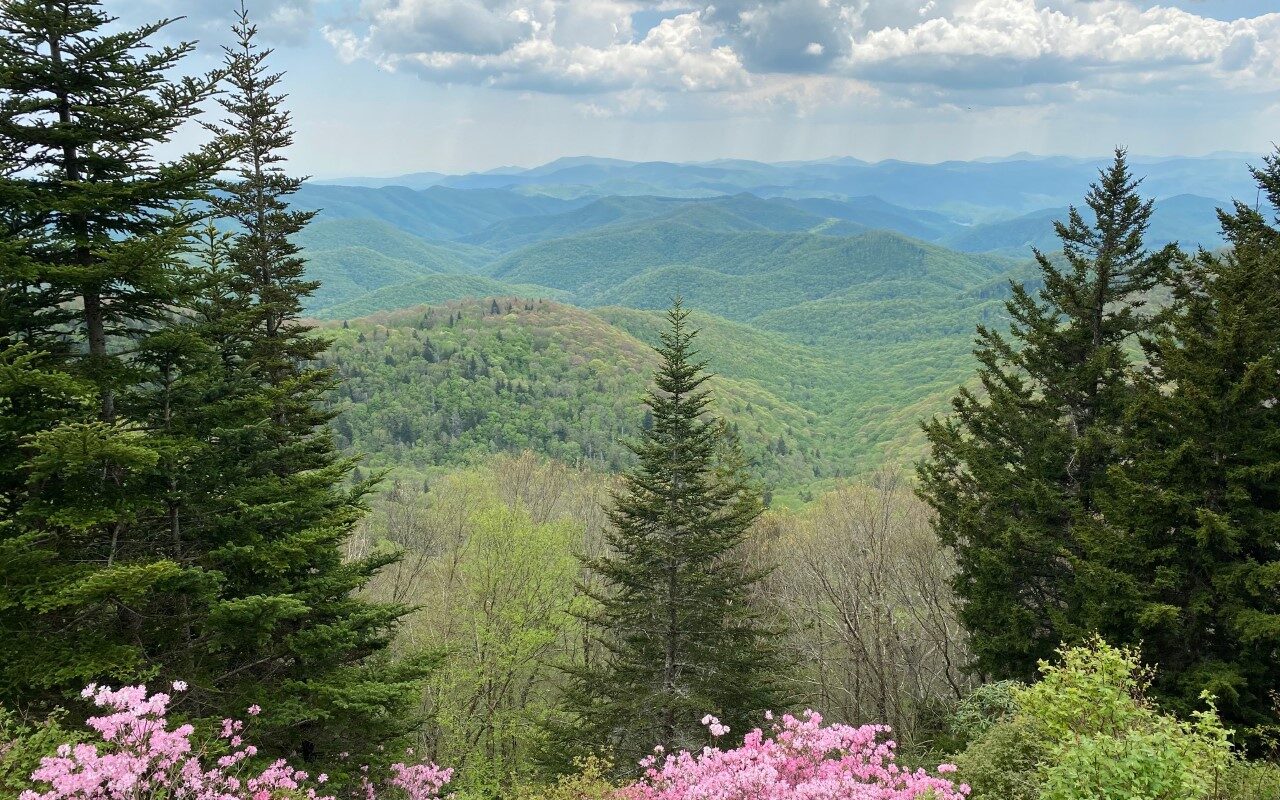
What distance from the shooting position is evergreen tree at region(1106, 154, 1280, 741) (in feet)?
39.1

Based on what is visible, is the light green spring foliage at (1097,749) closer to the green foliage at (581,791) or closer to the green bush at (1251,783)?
the green bush at (1251,783)

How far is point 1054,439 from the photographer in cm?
1619

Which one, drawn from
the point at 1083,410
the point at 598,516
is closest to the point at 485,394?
the point at 598,516

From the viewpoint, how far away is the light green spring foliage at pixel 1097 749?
261 inches

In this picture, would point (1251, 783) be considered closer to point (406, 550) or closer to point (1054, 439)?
point (1054, 439)

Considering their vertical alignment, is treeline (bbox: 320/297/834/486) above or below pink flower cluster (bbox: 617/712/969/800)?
below

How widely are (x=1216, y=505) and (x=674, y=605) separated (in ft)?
38.6

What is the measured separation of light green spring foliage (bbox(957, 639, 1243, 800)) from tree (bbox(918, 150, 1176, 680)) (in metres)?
4.49

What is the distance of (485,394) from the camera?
163375mm

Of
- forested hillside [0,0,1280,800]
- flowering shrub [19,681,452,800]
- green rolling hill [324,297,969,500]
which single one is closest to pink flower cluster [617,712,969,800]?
forested hillside [0,0,1280,800]

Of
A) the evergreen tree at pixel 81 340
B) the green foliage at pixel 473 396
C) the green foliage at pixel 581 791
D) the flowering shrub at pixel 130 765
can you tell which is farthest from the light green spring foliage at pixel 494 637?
the green foliage at pixel 473 396

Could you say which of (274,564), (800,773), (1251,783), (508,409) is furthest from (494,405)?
(1251,783)

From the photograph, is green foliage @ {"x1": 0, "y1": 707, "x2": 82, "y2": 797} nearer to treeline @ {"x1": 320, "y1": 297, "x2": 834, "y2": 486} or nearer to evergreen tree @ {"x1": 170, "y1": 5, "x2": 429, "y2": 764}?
evergreen tree @ {"x1": 170, "y1": 5, "x2": 429, "y2": 764}

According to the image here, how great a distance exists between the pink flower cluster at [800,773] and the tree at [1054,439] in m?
8.99
